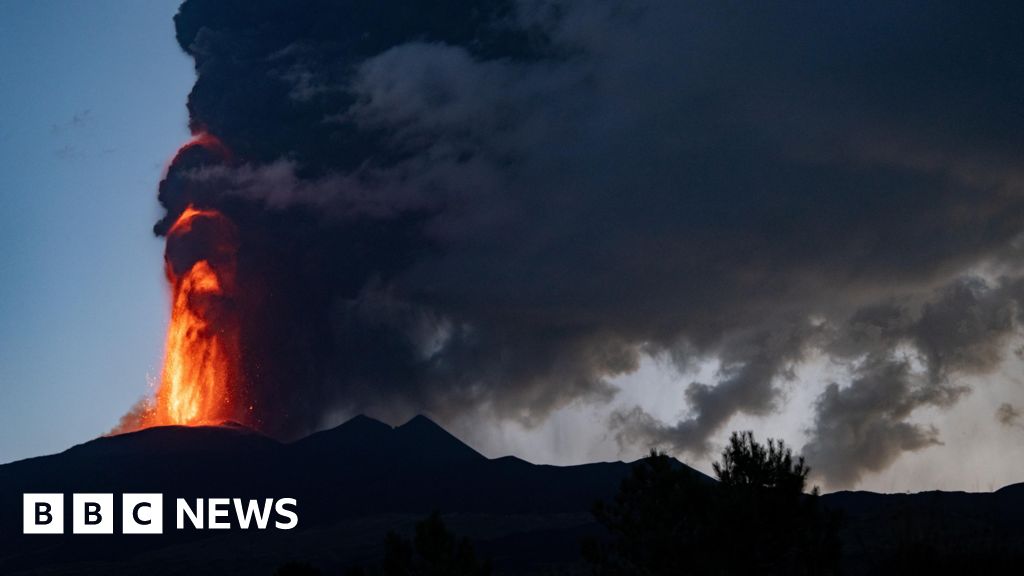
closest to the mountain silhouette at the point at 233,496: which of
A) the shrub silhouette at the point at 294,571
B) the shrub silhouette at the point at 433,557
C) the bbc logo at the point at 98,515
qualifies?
the bbc logo at the point at 98,515

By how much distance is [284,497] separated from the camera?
18262 cm

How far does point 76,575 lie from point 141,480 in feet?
175

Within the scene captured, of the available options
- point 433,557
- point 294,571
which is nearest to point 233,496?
point 294,571

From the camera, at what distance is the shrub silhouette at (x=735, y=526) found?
28.7m

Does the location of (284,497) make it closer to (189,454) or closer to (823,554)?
(189,454)

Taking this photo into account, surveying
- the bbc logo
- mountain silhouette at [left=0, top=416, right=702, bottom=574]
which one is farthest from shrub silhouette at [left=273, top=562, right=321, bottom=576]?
the bbc logo

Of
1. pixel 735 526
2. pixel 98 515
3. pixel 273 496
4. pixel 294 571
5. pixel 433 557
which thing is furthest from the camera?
pixel 273 496

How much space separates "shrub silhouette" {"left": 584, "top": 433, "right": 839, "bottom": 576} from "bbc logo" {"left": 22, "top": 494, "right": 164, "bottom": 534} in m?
145

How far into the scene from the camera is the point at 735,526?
2931 centimetres

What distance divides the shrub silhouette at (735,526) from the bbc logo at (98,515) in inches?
5699

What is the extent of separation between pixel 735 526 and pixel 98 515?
171827 mm

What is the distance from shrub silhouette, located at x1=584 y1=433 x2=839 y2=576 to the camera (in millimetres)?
28672

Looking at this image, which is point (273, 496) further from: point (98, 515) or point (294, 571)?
point (294, 571)

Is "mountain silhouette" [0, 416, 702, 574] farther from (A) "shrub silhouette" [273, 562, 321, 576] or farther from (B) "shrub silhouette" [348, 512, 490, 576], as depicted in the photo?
(B) "shrub silhouette" [348, 512, 490, 576]
